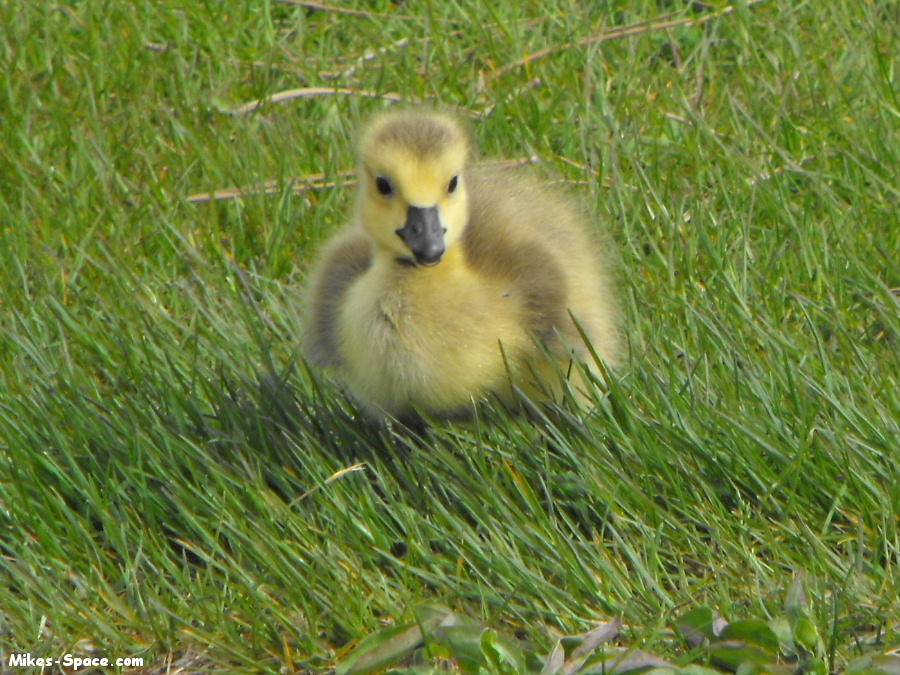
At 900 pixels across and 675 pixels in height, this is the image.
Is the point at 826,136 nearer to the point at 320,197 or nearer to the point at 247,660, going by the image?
the point at 320,197

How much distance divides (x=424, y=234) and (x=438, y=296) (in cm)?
14

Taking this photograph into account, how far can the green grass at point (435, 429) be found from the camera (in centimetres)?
233

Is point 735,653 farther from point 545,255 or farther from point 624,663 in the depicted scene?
point 545,255

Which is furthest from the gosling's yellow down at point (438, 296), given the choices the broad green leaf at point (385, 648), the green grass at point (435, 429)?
the broad green leaf at point (385, 648)

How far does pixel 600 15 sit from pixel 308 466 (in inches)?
96.1

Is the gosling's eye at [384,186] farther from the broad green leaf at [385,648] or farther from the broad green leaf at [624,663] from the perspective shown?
the broad green leaf at [624,663]

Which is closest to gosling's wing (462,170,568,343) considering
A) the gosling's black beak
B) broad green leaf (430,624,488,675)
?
the gosling's black beak

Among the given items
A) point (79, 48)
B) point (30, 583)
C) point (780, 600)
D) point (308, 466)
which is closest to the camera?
point (780, 600)

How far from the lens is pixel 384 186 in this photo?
8.30ft

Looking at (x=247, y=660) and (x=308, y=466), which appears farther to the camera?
(x=308, y=466)

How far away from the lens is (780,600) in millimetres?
2168

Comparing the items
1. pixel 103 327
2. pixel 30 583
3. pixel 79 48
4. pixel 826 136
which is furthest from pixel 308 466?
pixel 79 48

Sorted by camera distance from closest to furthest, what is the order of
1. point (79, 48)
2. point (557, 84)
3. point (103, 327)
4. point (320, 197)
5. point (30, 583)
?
1. point (30, 583)
2. point (103, 327)
3. point (320, 197)
4. point (557, 84)
5. point (79, 48)

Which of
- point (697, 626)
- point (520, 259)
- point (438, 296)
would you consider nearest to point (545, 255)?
point (520, 259)
